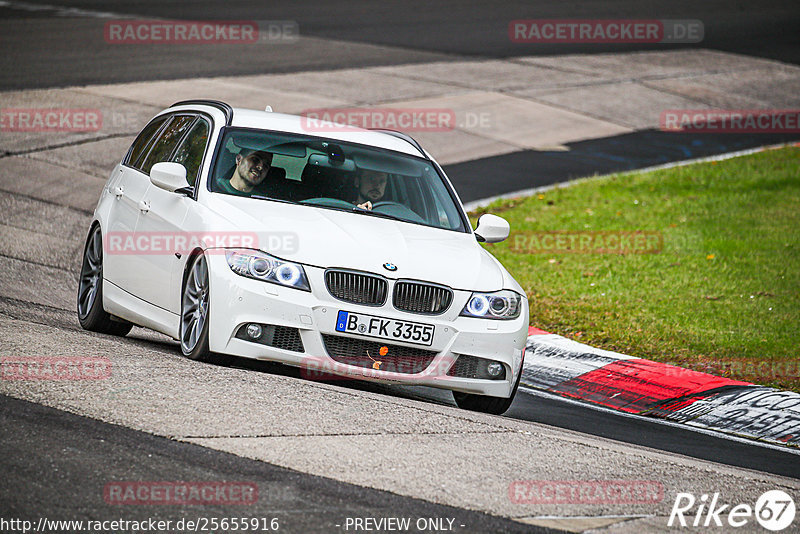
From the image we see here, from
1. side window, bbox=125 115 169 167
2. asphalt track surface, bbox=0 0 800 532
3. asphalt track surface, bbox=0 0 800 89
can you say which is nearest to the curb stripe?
asphalt track surface, bbox=0 0 800 532

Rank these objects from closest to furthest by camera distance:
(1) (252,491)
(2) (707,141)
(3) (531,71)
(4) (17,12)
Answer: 1. (1) (252,491)
2. (2) (707,141)
3. (3) (531,71)
4. (4) (17,12)

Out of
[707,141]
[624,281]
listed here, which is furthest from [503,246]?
[707,141]

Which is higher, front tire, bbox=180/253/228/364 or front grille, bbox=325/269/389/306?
front grille, bbox=325/269/389/306

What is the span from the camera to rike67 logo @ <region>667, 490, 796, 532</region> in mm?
5500

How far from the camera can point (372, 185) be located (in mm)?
8516

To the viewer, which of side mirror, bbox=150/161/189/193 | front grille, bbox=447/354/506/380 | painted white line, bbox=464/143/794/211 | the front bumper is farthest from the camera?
painted white line, bbox=464/143/794/211

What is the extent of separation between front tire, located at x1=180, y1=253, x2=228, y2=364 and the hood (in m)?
0.37

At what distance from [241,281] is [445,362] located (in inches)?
53.2

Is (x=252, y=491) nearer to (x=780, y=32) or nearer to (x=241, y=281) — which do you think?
(x=241, y=281)

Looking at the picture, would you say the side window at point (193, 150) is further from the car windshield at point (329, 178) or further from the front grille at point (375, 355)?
the front grille at point (375, 355)

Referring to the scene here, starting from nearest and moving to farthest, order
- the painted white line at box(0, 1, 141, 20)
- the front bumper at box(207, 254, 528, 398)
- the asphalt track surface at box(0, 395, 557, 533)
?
1. the asphalt track surface at box(0, 395, 557, 533)
2. the front bumper at box(207, 254, 528, 398)
3. the painted white line at box(0, 1, 141, 20)

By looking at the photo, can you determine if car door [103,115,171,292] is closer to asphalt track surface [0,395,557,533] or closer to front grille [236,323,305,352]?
front grille [236,323,305,352]

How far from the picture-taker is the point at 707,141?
21062 millimetres

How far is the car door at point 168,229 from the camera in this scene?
7816mm
